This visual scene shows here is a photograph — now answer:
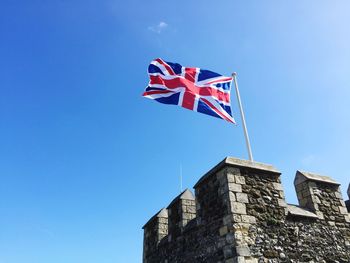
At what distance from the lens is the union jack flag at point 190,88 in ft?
26.7

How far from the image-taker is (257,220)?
6133 mm

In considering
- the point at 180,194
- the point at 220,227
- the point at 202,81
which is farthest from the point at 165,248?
the point at 202,81

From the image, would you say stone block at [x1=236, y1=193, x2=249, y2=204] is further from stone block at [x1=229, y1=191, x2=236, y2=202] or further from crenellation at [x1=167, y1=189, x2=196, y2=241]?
crenellation at [x1=167, y1=189, x2=196, y2=241]

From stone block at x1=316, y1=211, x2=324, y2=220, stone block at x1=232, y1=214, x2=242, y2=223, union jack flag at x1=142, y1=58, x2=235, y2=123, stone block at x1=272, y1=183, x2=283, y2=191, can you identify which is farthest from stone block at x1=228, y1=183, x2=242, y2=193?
union jack flag at x1=142, y1=58, x2=235, y2=123

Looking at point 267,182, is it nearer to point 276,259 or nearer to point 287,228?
point 287,228

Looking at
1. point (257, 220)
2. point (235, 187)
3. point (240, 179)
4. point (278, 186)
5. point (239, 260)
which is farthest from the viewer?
point (278, 186)

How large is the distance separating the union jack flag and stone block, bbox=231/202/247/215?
8.45 ft

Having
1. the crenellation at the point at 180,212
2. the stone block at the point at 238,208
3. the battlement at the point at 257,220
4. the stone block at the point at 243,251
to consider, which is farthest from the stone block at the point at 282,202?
the crenellation at the point at 180,212

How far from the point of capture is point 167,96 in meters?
8.25

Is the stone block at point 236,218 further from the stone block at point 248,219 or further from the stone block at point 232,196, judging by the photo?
the stone block at point 232,196

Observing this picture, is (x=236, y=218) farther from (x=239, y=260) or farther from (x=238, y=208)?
(x=239, y=260)

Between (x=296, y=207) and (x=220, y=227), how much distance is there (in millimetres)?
1904

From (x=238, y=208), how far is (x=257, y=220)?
46 centimetres

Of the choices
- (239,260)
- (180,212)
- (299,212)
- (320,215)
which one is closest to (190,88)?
(180,212)
